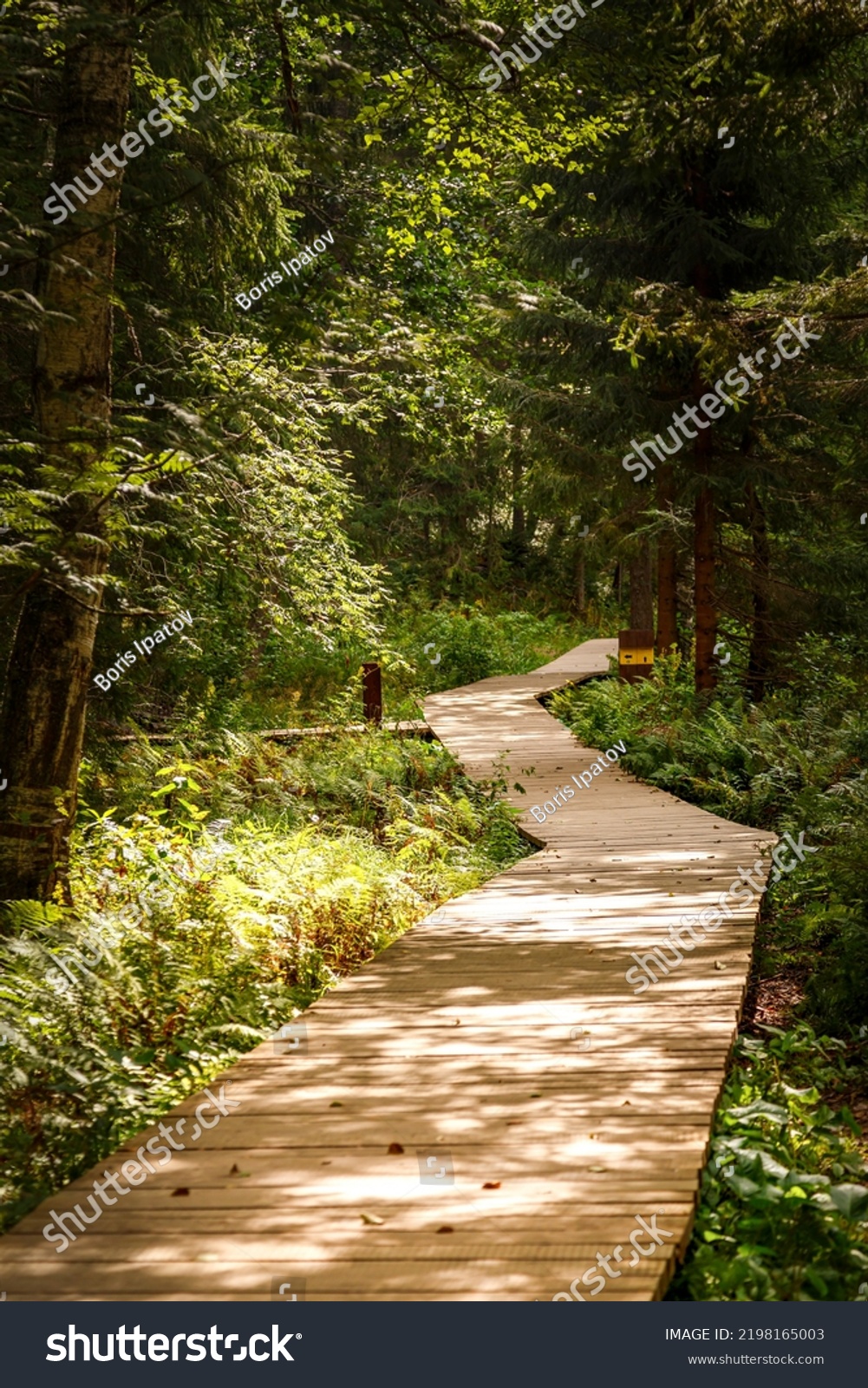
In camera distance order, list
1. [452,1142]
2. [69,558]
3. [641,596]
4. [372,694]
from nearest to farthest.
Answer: [452,1142] → [69,558] → [372,694] → [641,596]

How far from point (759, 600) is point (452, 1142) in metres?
12.1

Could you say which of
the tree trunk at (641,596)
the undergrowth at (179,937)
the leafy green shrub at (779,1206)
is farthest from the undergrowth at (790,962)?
the tree trunk at (641,596)

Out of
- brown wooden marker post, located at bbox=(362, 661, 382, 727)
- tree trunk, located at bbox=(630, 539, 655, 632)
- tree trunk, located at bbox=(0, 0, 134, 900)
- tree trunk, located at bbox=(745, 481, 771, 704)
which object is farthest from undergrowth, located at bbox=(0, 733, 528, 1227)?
tree trunk, located at bbox=(630, 539, 655, 632)

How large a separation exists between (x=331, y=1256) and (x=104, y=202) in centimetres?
622

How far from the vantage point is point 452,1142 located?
153 inches

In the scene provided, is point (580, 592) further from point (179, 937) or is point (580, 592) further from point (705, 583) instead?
point (179, 937)

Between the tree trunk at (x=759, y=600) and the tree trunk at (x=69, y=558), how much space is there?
31.0 ft

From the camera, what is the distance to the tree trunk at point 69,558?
6875 millimetres

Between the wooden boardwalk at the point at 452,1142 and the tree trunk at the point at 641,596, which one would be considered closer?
the wooden boardwalk at the point at 452,1142

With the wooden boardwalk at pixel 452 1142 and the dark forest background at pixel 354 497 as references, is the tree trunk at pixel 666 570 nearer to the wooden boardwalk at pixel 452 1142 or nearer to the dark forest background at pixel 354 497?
the dark forest background at pixel 354 497

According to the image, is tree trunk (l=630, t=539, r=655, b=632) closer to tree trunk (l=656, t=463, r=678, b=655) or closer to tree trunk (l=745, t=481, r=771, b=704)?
tree trunk (l=656, t=463, r=678, b=655)

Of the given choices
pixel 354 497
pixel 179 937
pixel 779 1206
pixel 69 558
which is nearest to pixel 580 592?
pixel 354 497

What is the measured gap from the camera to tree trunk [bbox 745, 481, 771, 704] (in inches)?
572

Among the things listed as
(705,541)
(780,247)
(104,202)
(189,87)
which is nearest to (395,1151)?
(104,202)
